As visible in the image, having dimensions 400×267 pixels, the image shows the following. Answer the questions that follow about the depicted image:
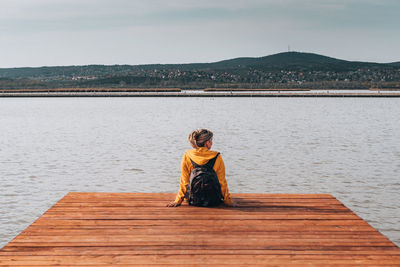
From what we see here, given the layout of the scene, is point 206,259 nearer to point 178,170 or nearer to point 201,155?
point 201,155

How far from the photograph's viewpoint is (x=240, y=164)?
1755cm

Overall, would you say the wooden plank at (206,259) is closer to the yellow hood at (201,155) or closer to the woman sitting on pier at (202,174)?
the woman sitting on pier at (202,174)

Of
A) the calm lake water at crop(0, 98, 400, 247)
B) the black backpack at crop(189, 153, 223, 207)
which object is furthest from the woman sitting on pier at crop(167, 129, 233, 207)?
the calm lake water at crop(0, 98, 400, 247)

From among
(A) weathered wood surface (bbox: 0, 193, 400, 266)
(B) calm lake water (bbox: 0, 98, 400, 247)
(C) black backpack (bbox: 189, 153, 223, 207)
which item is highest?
(C) black backpack (bbox: 189, 153, 223, 207)

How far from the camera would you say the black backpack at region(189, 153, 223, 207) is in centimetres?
638

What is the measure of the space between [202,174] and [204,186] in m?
0.25

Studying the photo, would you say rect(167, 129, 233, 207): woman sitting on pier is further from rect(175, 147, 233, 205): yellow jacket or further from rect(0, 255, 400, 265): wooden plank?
rect(0, 255, 400, 265): wooden plank

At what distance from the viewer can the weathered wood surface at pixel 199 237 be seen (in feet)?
15.3

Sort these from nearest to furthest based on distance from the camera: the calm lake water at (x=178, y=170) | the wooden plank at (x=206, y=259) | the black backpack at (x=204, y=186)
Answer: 1. the wooden plank at (x=206, y=259)
2. the black backpack at (x=204, y=186)
3. the calm lake water at (x=178, y=170)

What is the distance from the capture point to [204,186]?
21.4ft

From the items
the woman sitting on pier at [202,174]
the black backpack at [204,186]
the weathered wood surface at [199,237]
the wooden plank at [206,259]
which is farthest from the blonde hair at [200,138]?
the wooden plank at [206,259]

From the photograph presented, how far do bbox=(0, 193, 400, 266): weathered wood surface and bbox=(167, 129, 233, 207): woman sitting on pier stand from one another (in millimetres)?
195

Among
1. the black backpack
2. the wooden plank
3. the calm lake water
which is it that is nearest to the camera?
the wooden plank

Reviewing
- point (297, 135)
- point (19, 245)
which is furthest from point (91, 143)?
point (19, 245)
